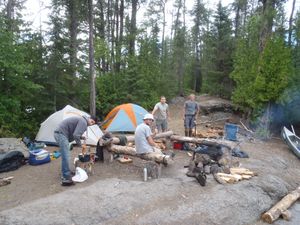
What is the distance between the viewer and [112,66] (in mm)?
19594

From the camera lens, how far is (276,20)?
15.6 m

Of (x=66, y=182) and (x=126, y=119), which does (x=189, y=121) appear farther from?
(x=66, y=182)

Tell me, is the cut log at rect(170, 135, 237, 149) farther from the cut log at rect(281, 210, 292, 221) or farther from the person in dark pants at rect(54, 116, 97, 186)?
the person in dark pants at rect(54, 116, 97, 186)

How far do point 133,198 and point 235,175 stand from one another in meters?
2.97

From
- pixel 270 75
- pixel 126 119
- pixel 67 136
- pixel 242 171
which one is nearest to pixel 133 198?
pixel 67 136

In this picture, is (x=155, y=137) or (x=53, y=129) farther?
(x=53, y=129)

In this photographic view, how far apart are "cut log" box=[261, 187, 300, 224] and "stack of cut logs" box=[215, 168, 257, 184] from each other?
1.01 metres

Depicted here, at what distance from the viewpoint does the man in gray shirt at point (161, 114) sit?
33.4 ft

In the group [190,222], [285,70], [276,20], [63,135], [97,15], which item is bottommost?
[190,222]

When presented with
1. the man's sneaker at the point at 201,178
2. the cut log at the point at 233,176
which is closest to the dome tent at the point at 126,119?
the cut log at the point at 233,176

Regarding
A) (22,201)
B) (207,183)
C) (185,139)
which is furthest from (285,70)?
(22,201)

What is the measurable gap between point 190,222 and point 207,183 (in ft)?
5.40

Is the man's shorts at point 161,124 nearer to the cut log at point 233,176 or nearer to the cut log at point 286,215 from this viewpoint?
the cut log at point 233,176

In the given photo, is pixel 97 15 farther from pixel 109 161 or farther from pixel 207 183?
pixel 207 183
